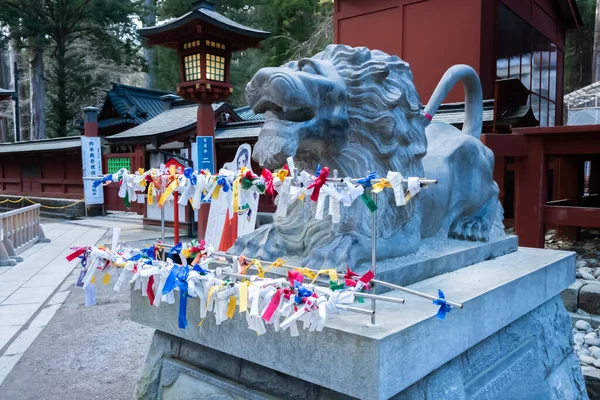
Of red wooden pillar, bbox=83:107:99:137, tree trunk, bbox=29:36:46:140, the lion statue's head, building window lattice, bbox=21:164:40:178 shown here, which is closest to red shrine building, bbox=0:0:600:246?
red wooden pillar, bbox=83:107:99:137

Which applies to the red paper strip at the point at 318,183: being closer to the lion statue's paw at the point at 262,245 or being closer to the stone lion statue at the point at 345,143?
the stone lion statue at the point at 345,143

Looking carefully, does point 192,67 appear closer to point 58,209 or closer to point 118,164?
point 118,164

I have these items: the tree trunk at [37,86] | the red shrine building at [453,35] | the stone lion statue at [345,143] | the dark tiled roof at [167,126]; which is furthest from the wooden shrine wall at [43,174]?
the stone lion statue at [345,143]

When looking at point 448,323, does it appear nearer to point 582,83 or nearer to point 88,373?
point 88,373

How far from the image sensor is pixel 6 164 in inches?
653

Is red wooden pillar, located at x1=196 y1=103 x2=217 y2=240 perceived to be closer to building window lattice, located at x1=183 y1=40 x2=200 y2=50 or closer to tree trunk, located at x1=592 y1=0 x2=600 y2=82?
building window lattice, located at x1=183 y1=40 x2=200 y2=50

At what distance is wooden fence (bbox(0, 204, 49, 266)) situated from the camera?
7312 mm

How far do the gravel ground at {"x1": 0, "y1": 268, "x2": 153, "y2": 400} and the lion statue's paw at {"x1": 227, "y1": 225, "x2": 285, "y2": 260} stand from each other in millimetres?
1598

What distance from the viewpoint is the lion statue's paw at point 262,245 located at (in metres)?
2.12

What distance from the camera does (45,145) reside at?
1424 centimetres

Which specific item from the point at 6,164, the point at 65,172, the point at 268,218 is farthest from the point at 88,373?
the point at 6,164

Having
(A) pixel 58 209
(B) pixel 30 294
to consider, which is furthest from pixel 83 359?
(A) pixel 58 209

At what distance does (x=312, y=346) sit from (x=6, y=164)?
1822cm

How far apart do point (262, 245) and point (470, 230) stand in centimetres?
124
